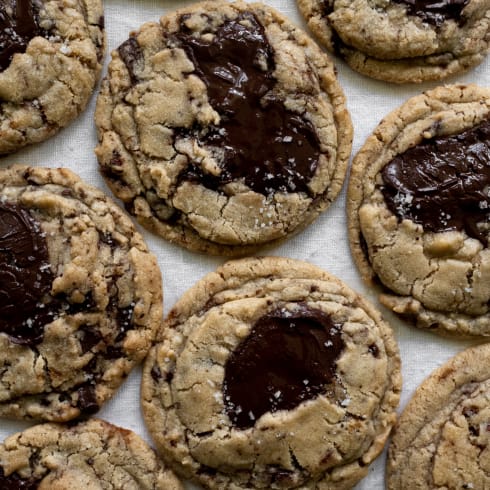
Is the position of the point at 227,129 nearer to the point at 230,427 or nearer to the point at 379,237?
the point at 379,237

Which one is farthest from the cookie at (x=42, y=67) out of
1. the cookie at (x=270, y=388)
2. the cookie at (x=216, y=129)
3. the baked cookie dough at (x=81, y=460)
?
the baked cookie dough at (x=81, y=460)

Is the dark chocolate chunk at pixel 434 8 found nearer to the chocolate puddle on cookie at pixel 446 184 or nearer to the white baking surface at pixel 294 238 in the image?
the white baking surface at pixel 294 238

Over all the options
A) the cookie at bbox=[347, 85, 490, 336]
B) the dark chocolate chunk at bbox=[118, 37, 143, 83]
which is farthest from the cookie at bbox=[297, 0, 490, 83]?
the dark chocolate chunk at bbox=[118, 37, 143, 83]

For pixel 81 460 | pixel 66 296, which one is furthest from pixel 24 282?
pixel 81 460

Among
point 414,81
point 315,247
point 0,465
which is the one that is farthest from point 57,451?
point 414,81

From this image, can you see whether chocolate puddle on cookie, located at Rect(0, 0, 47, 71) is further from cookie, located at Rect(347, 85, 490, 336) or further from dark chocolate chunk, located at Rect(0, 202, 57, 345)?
cookie, located at Rect(347, 85, 490, 336)
